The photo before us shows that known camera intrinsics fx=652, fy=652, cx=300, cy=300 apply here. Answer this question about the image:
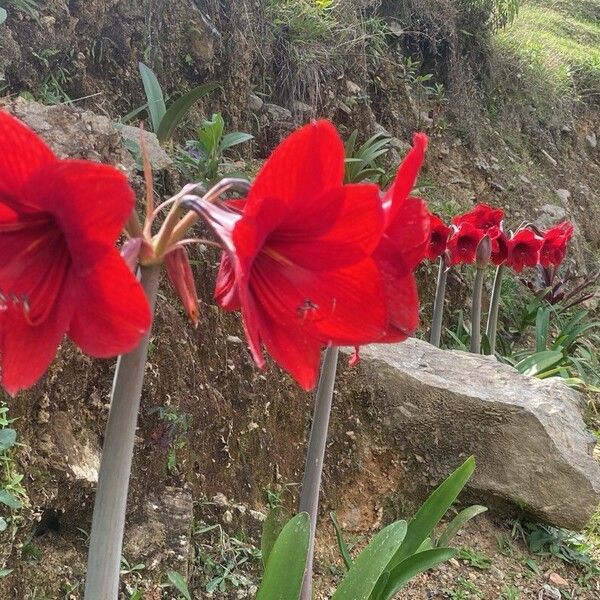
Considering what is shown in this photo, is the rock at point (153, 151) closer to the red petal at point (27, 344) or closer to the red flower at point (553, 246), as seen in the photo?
the red petal at point (27, 344)

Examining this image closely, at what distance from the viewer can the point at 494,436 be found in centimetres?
212

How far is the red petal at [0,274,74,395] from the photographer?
1.58 ft

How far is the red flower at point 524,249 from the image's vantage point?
9.51ft

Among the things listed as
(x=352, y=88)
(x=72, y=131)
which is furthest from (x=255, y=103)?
(x=72, y=131)

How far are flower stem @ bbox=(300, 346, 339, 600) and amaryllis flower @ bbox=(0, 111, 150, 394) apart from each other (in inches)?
25.2

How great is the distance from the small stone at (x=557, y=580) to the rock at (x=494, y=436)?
0.16 metres

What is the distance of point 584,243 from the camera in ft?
17.2

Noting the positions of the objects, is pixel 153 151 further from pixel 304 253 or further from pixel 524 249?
pixel 524 249

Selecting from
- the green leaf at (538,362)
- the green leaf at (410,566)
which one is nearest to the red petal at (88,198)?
→ the green leaf at (410,566)

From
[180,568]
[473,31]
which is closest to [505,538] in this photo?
[180,568]

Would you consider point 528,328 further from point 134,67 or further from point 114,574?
point 114,574

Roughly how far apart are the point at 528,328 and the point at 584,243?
159 cm

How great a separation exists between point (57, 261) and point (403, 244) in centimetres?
29

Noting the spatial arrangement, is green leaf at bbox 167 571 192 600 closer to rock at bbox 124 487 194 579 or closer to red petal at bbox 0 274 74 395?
rock at bbox 124 487 194 579
